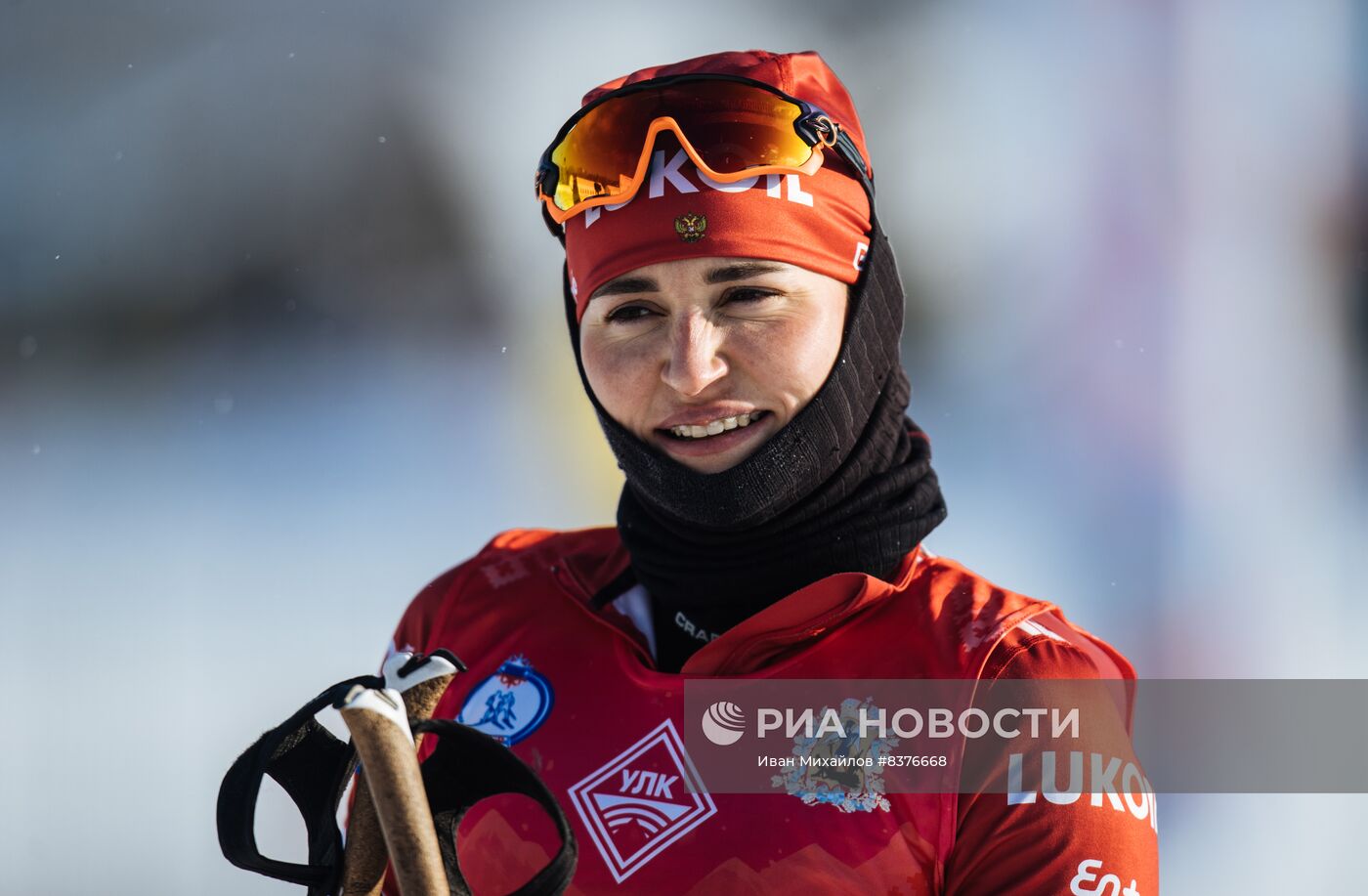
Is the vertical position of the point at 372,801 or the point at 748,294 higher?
the point at 748,294

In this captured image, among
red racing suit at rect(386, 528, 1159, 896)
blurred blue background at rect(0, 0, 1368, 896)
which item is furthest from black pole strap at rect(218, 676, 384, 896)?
blurred blue background at rect(0, 0, 1368, 896)

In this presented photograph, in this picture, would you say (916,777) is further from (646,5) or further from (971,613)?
(646,5)

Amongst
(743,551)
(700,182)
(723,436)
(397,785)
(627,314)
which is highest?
(700,182)

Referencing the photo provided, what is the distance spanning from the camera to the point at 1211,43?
156 inches

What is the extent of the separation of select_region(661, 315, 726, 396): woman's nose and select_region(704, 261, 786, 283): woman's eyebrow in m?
0.06

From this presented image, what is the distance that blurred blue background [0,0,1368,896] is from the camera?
374 centimetres

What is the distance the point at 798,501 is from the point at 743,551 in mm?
110

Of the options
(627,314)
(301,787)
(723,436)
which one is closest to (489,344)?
(627,314)

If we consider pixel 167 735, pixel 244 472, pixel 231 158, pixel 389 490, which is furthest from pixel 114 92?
pixel 167 735

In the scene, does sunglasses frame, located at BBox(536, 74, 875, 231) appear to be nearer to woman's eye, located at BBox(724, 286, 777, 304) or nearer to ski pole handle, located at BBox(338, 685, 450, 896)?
woman's eye, located at BBox(724, 286, 777, 304)

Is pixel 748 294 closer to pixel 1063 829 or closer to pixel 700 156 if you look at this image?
pixel 700 156

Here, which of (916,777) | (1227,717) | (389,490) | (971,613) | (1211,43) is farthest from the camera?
(389,490)

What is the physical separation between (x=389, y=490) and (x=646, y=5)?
1.88 meters

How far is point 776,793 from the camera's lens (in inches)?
65.6
